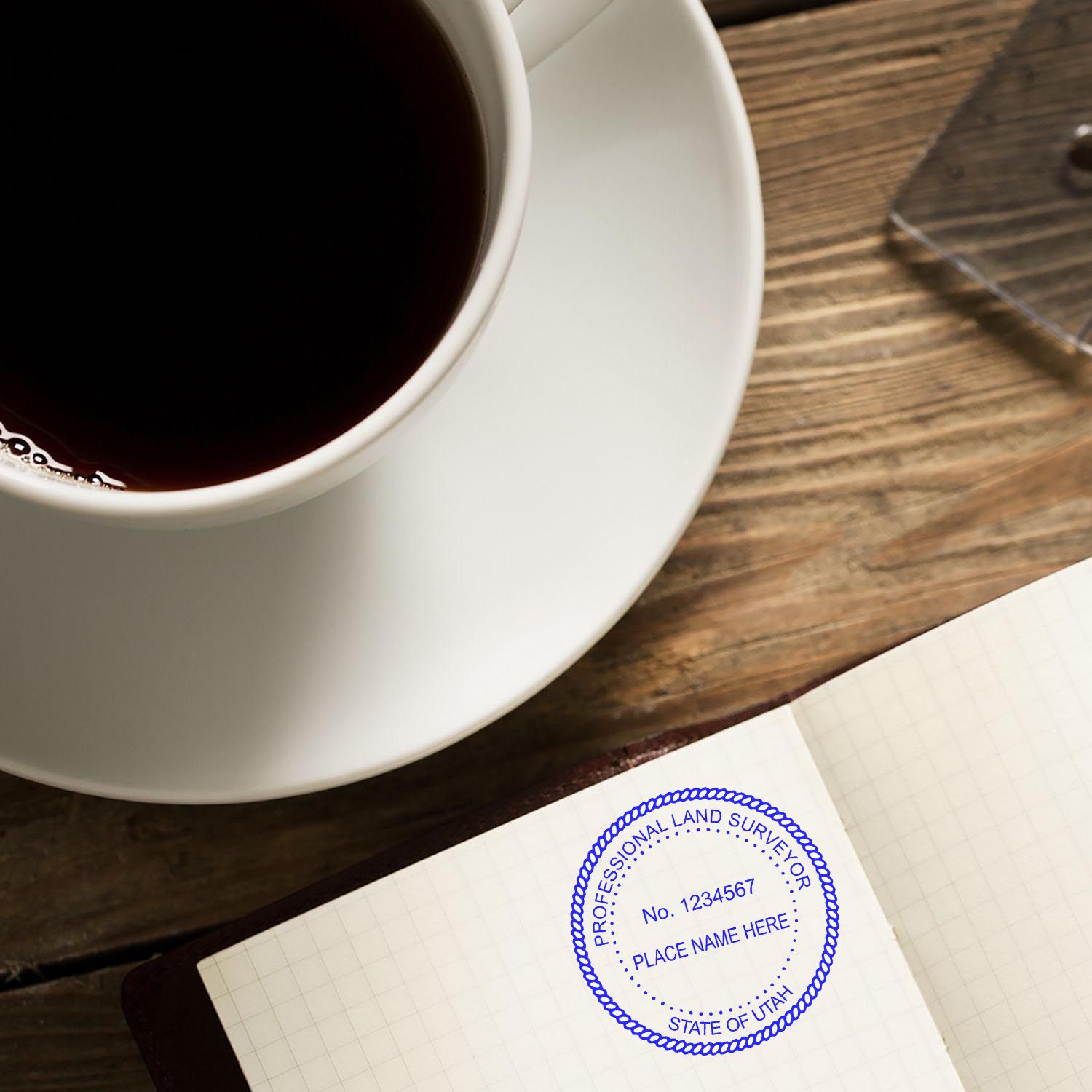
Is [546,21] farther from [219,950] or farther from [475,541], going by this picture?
[219,950]

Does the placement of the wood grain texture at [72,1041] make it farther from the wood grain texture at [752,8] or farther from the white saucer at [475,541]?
the wood grain texture at [752,8]

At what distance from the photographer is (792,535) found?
29.4 inches

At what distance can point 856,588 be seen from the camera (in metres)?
0.75

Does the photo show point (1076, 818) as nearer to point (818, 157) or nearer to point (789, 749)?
point (789, 749)

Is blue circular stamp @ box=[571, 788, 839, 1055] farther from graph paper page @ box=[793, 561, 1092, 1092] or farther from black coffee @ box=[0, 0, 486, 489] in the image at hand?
black coffee @ box=[0, 0, 486, 489]

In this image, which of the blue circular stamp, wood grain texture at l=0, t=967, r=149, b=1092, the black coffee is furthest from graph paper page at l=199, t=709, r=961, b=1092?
the black coffee

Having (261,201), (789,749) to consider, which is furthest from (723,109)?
(789,749)

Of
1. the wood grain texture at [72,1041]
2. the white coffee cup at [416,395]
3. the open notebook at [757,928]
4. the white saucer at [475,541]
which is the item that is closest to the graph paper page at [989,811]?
the open notebook at [757,928]

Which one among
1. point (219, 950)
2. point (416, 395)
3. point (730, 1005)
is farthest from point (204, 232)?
point (730, 1005)

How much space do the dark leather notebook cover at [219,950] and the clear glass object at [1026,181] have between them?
0.31 m

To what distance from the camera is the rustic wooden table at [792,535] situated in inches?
27.9

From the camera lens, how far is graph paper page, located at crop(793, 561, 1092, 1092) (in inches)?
26.2

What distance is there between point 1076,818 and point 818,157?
41cm

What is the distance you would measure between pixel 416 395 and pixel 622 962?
1.12 feet
